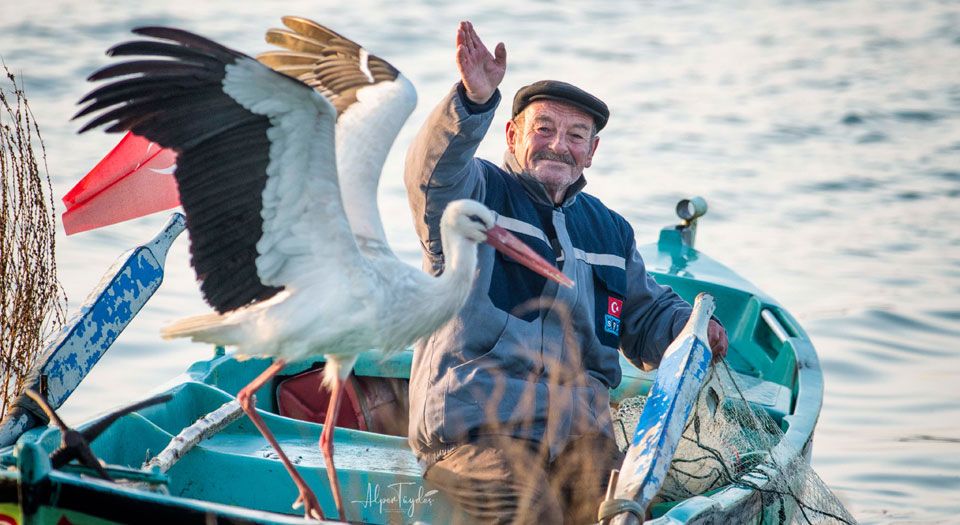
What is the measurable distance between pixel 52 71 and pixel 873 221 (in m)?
7.65

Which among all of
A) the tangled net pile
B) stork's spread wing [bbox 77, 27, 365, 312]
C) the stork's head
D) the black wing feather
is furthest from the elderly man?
the tangled net pile

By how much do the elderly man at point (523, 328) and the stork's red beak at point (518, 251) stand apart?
1.35 ft

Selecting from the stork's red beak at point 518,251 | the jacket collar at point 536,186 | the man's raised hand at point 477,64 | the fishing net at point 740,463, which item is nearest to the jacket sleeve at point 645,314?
the fishing net at point 740,463

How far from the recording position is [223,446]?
5.25 meters

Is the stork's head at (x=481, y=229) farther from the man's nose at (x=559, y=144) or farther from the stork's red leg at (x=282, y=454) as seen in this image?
the man's nose at (x=559, y=144)

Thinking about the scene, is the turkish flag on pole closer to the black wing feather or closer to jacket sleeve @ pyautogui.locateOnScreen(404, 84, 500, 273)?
jacket sleeve @ pyautogui.locateOnScreen(404, 84, 500, 273)

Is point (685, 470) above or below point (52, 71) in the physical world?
below

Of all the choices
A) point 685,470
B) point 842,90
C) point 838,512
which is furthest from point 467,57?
point 842,90

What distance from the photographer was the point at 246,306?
4.21 meters

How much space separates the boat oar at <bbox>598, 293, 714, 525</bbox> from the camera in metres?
4.13

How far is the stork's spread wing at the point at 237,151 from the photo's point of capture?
3875 millimetres

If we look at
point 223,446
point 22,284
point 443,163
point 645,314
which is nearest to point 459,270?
A: point 443,163

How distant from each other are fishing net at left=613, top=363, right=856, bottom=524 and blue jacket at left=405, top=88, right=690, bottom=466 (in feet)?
1.09

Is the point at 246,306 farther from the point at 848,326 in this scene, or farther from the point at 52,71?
the point at 52,71
